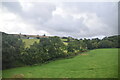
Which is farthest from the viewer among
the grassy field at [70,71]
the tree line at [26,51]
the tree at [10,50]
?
the tree line at [26,51]

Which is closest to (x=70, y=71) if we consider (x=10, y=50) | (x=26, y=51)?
(x=26, y=51)

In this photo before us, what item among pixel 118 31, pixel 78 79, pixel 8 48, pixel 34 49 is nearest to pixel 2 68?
pixel 8 48

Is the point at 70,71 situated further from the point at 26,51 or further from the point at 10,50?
the point at 10,50

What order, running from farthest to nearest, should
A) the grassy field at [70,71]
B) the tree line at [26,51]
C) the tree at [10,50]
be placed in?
the tree line at [26,51]
the tree at [10,50]
the grassy field at [70,71]

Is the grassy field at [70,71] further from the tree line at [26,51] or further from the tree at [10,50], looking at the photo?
the tree line at [26,51]

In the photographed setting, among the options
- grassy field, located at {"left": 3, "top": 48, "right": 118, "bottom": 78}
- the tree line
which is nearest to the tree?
the tree line

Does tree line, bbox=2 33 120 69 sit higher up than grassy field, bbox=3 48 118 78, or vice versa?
tree line, bbox=2 33 120 69

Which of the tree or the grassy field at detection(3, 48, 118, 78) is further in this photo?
the tree

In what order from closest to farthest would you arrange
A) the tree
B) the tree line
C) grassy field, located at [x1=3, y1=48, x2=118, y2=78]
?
1. grassy field, located at [x1=3, y1=48, x2=118, y2=78]
2. the tree
3. the tree line

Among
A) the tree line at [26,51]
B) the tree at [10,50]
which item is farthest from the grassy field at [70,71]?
the tree line at [26,51]

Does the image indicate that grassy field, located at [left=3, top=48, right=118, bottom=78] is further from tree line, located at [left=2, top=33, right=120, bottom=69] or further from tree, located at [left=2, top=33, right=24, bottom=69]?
tree line, located at [left=2, top=33, right=120, bottom=69]

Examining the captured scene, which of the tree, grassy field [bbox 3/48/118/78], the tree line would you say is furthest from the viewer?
the tree line

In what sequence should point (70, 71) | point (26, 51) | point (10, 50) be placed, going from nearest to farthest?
1. point (70, 71)
2. point (10, 50)
3. point (26, 51)

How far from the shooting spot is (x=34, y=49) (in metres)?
13.8
